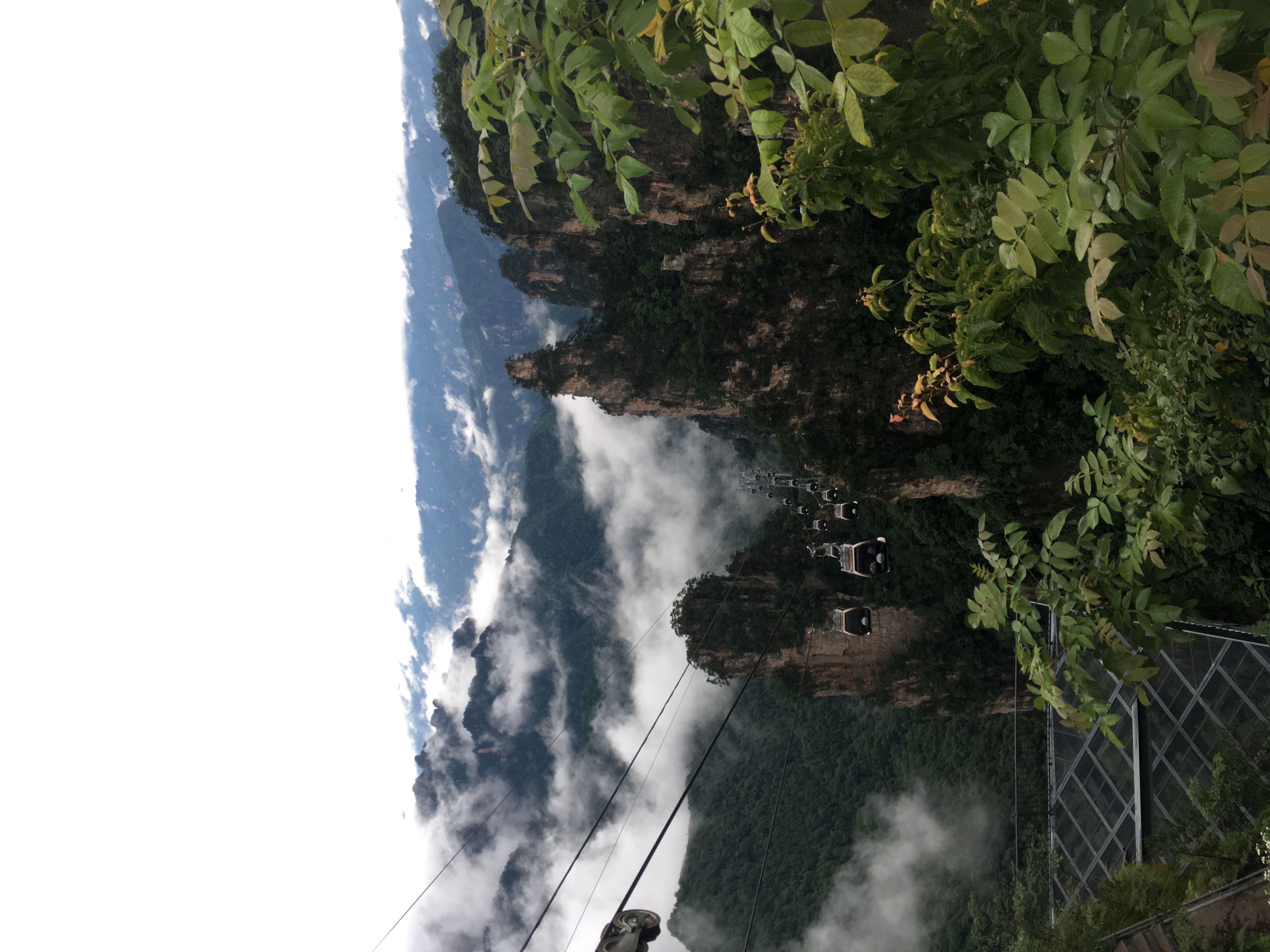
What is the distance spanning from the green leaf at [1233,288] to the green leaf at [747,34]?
1.31 m

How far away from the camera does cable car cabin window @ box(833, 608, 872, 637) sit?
69.6ft

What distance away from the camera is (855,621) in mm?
21297

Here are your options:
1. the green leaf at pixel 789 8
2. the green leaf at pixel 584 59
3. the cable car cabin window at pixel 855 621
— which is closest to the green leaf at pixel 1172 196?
the green leaf at pixel 789 8

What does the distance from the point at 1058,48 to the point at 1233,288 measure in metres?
0.79

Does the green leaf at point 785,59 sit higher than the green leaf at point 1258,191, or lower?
higher

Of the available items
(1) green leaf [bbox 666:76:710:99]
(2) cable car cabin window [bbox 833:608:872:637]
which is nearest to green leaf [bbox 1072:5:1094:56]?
(1) green leaf [bbox 666:76:710:99]

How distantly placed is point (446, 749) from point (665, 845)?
33.2 metres

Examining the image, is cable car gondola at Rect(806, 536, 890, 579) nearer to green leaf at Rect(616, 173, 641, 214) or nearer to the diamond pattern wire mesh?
the diamond pattern wire mesh

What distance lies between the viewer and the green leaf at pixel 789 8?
63.4 inches

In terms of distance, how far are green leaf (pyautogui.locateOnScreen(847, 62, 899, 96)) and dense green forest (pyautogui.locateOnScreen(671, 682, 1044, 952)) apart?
24.3 m

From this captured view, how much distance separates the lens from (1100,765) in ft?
56.4

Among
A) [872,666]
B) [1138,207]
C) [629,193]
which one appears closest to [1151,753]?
[872,666]

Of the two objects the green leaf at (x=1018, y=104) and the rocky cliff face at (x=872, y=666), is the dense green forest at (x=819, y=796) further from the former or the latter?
the green leaf at (x=1018, y=104)

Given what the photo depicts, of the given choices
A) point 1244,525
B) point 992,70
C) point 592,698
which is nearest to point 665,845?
point 592,698
